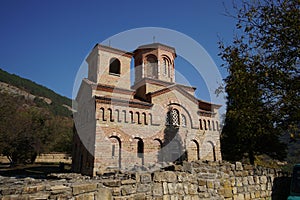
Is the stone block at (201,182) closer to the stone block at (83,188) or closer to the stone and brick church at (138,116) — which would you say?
the stone block at (83,188)

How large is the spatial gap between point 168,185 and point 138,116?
1044 cm

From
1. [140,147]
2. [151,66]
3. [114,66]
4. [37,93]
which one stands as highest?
[37,93]

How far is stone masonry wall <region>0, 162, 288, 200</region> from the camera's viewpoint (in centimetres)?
343

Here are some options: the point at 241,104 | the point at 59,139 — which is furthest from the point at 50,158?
the point at 241,104

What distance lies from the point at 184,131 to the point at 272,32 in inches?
439

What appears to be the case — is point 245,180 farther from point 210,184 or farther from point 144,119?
point 144,119

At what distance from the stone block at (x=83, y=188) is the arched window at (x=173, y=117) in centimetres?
1331

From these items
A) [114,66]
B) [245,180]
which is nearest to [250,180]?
[245,180]

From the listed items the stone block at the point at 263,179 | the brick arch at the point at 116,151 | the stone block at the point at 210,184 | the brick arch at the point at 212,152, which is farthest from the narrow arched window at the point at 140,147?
the stone block at the point at 210,184

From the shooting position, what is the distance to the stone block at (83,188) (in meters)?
3.57

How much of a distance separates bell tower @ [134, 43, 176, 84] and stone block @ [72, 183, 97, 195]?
15757 millimetres

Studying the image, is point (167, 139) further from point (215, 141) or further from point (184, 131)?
point (215, 141)

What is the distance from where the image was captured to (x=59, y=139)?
3794cm

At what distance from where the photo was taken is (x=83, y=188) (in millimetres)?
3676
